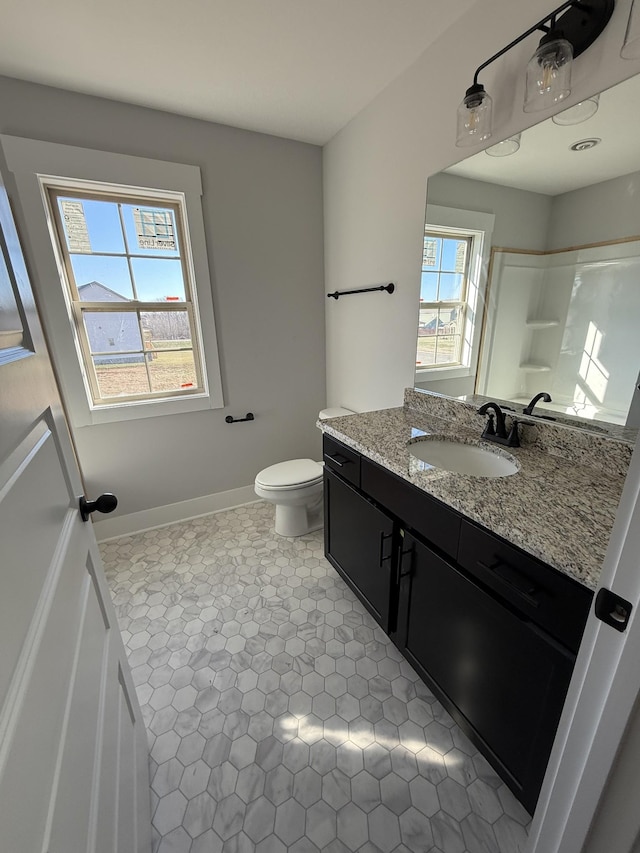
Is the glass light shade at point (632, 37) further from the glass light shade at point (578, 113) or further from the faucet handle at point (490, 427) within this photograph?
the faucet handle at point (490, 427)

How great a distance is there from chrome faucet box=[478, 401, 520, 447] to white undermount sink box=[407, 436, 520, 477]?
6 cm

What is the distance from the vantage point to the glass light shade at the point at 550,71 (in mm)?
968

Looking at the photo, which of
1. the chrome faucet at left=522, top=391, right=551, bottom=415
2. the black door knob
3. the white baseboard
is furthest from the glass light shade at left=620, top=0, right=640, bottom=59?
the white baseboard

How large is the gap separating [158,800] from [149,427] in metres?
1.77

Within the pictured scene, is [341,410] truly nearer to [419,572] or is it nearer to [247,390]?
[247,390]

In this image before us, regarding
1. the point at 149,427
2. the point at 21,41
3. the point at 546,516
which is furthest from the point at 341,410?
the point at 21,41

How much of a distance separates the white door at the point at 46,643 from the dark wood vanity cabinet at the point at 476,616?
3.05ft

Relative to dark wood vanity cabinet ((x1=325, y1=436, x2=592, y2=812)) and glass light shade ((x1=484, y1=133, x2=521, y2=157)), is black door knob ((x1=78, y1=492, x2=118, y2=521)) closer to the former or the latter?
dark wood vanity cabinet ((x1=325, y1=436, x2=592, y2=812))

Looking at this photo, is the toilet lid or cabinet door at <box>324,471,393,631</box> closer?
cabinet door at <box>324,471,393,631</box>

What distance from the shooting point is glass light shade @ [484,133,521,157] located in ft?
4.11

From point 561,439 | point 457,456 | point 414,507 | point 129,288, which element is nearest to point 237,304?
point 129,288

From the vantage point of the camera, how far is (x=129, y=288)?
211cm

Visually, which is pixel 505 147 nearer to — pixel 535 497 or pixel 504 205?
pixel 504 205

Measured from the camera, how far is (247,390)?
→ 8.26 ft
